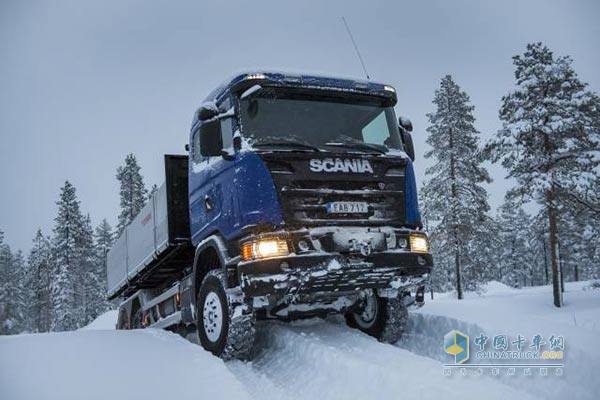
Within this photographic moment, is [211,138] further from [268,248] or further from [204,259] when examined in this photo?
[204,259]

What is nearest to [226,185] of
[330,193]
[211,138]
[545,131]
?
[211,138]

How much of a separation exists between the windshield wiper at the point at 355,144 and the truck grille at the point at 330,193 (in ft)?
0.74

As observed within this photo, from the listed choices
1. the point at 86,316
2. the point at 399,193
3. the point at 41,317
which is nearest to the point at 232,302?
the point at 399,193

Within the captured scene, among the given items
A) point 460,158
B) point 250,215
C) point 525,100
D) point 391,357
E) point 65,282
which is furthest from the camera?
point 65,282

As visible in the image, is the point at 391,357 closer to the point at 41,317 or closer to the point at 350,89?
the point at 350,89

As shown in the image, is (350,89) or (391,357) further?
(350,89)

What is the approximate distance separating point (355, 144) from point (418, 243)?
1.44 metres

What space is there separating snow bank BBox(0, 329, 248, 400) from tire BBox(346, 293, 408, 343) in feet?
8.44

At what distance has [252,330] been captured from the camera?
565 centimetres

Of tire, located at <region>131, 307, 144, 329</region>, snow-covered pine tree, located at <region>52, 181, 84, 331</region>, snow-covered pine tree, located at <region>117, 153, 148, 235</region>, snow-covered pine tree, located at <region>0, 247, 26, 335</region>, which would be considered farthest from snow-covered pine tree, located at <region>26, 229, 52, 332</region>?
tire, located at <region>131, 307, 144, 329</region>

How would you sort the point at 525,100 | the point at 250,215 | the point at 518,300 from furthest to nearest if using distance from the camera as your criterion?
the point at 518,300 → the point at 525,100 → the point at 250,215

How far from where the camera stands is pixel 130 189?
3772 centimetres

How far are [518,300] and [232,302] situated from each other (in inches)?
923

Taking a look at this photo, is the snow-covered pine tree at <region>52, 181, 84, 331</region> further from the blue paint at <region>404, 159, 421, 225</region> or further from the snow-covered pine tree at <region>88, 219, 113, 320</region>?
the blue paint at <region>404, 159, 421, 225</region>
